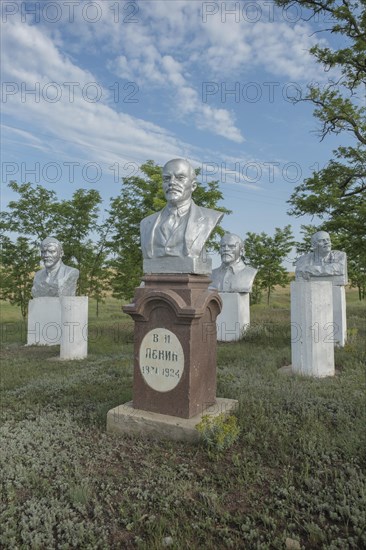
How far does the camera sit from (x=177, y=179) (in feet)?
Result: 16.6

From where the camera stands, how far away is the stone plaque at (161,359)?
471 cm

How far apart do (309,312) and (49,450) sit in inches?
202

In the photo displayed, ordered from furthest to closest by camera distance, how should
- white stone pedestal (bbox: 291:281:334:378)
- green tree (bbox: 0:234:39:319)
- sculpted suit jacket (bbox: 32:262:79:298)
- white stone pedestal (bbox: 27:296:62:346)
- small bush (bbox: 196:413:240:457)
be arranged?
green tree (bbox: 0:234:39:319) → sculpted suit jacket (bbox: 32:262:79:298) → white stone pedestal (bbox: 27:296:62:346) → white stone pedestal (bbox: 291:281:334:378) → small bush (bbox: 196:413:240:457)

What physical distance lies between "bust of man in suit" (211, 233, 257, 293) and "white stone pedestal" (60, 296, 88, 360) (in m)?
4.41

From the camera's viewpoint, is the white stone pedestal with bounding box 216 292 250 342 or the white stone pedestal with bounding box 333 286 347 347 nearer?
the white stone pedestal with bounding box 333 286 347 347

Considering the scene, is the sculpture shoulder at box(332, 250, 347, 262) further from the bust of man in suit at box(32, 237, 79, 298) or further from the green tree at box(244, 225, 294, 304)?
the green tree at box(244, 225, 294, 304)

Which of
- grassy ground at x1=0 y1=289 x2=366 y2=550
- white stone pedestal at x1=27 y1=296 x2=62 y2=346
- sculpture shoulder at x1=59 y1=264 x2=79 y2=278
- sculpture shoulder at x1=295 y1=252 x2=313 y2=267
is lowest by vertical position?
grassy ground at x1=0 y1=289 x2=366 y2=550

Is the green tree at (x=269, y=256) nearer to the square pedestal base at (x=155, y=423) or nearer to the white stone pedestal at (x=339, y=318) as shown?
the white stone pedestal at (x=339, y=318)

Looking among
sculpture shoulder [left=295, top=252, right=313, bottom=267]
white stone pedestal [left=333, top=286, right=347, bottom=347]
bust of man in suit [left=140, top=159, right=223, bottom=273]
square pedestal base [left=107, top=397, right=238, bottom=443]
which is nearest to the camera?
square pedestal base [left=107, top=397, right=238, bottom=443]

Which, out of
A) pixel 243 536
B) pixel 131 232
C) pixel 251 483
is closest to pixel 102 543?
pixel 243 536

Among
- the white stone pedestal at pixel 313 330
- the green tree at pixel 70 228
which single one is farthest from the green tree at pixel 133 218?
the white stone pedestal at pixel 313 330

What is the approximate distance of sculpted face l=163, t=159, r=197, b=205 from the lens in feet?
16.5

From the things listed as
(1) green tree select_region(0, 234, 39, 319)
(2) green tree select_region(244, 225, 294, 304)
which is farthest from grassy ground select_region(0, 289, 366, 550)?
(2) green tree select_region(244, 225, 294, 304)

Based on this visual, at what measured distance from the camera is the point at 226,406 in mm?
5027
